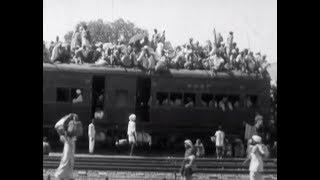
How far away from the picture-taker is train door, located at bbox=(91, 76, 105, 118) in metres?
21.9

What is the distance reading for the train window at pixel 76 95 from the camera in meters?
21.4

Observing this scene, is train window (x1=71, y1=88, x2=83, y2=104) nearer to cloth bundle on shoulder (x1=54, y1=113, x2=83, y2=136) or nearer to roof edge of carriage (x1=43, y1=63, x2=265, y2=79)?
roof edge of carriage (x1=43, y1=63, x2=265, y2=79)

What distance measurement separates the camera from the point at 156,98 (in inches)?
869

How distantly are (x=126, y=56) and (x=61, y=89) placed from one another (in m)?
2.80

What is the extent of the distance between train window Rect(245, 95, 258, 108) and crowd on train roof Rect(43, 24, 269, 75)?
1008mm

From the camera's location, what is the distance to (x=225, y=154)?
2145cm

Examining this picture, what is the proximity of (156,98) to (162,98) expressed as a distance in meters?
0.28

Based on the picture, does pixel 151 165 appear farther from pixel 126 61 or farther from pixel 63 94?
pixel 126 61

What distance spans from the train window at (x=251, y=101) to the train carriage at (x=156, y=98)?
40mm

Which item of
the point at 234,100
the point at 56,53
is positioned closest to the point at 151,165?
the point at 234,100

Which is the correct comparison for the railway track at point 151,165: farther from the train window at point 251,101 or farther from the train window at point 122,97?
the train window at point 251,101

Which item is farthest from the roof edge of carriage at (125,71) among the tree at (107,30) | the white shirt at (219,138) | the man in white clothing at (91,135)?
the tree at (107,30)
